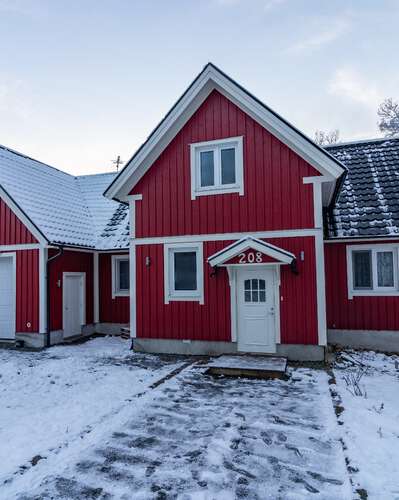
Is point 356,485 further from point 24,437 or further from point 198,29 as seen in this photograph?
point 198,29

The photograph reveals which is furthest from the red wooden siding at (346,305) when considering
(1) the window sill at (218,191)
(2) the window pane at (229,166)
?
(2) the window pane at (229,166)

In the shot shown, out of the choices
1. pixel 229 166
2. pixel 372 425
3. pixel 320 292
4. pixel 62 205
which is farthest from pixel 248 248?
pixel 62 205

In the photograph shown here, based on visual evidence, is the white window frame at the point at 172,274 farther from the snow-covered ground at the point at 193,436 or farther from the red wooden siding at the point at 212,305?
the snow-covered ground at the point at 193,436

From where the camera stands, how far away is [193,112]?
10.1 m

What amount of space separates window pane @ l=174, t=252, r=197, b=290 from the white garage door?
19.1 ft

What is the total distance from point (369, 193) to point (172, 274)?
657 centimetres

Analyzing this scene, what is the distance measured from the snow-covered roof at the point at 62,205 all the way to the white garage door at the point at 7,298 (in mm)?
1870

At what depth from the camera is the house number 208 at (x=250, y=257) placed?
8922 mm

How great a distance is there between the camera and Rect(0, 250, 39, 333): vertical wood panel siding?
11.6 m

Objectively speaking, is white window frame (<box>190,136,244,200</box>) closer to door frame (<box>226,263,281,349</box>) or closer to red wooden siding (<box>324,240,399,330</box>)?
door frame (<box>226,263,281,349</box>)

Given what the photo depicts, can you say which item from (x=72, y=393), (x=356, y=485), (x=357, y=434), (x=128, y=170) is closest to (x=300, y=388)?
(x=357, y=434)

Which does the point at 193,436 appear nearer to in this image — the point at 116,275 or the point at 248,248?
the point at 248,248

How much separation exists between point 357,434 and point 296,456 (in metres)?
1.06

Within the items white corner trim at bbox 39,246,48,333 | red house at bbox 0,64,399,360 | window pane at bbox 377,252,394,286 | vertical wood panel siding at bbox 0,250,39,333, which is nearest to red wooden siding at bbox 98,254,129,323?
red house at bbox 0,64,399,360
